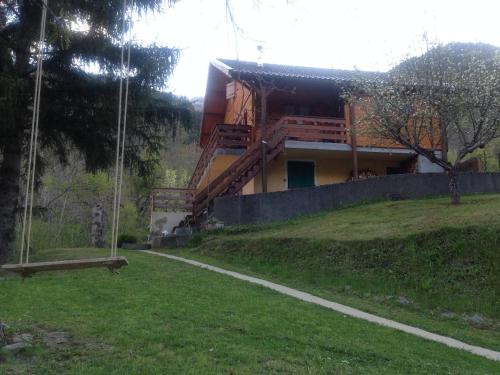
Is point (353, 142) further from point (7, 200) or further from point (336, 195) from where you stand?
Result: point (7, 200)

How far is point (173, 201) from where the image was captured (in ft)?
72.1

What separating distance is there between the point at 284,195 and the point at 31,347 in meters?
12.9

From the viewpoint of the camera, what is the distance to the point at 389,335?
6.92 metres

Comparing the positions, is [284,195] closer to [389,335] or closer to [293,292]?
[293,292]

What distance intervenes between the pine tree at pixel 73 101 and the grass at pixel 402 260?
444 centimetres

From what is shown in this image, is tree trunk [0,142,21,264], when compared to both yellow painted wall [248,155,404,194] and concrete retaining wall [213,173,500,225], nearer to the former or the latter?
concrete retaining wall [213,173,500,225]

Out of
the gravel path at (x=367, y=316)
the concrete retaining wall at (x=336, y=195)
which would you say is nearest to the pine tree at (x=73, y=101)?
the concrete retaining wall at (x=336, y=195)

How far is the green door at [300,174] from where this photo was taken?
21.5 meters

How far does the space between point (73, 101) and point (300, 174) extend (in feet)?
35.9

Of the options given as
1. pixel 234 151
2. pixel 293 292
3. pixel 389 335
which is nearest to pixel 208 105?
pixel 234 151

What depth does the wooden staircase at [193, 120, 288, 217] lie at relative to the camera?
759 inches

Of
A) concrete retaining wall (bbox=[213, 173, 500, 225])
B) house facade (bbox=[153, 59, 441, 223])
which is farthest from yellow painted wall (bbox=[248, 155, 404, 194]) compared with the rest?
concrete retaining wall (bbox=[213, 173, 500, 225])

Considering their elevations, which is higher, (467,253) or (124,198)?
(124,198)

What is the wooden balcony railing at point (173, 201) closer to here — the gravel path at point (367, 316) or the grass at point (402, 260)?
the grass at point (402, 260)
